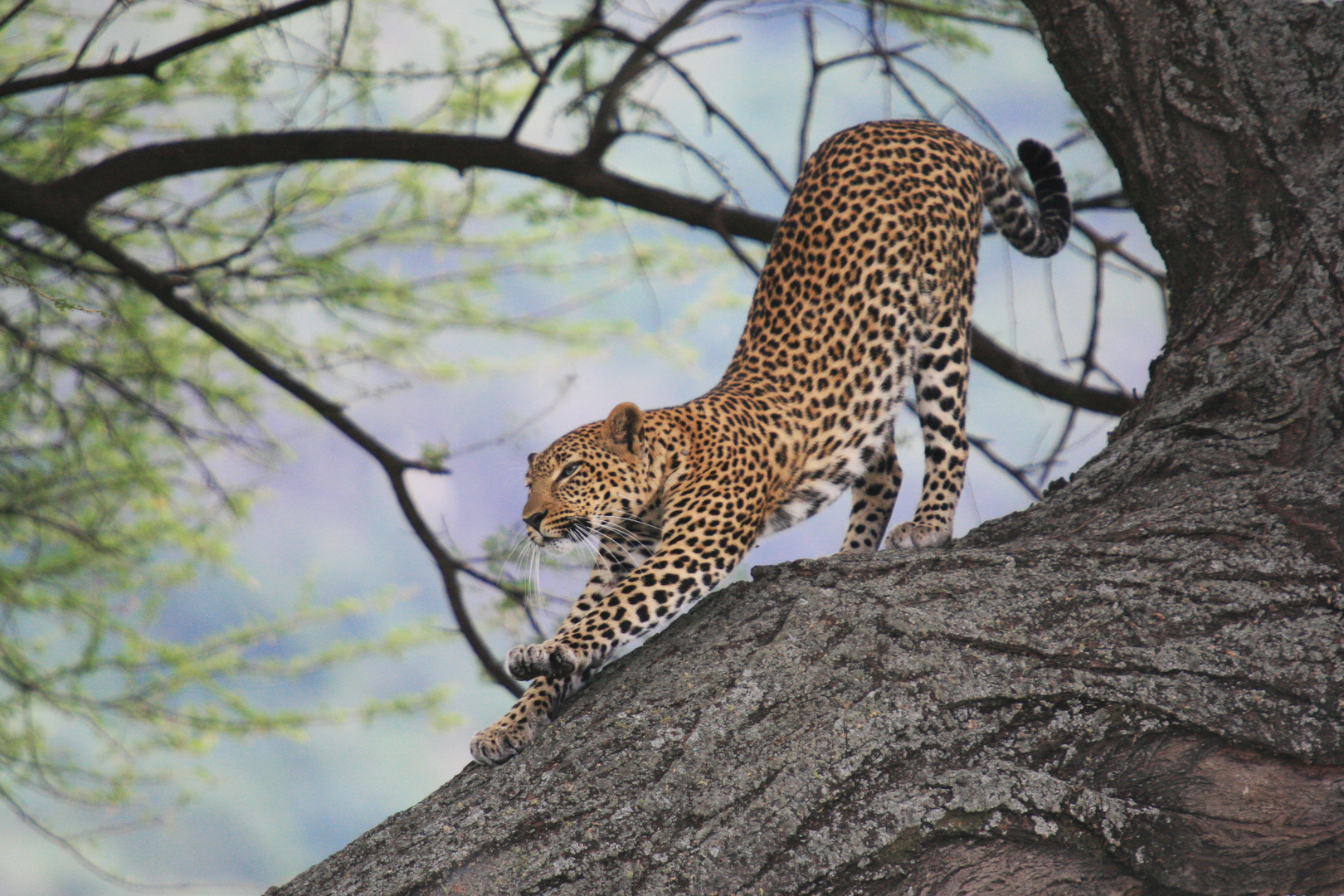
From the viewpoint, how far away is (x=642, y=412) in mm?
4969

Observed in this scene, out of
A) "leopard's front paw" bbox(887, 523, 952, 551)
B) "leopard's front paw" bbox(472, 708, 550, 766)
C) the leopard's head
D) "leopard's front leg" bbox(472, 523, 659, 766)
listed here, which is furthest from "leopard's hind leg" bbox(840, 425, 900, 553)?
"leopard's front paw" bbox(472, 708, 550, 766)

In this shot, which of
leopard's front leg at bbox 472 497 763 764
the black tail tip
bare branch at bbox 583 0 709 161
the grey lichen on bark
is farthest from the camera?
bare branch at bbox 583 0 709 161

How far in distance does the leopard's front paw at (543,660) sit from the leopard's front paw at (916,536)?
1646 mm

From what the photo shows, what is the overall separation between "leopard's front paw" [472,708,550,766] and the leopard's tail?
3.54 meters

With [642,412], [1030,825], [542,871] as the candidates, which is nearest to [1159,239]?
[642,412]

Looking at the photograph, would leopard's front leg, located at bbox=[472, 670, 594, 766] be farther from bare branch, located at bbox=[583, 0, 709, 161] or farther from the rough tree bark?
bare branch, located at bbox=[583, 0, 709, 161]

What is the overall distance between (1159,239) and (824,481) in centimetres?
163

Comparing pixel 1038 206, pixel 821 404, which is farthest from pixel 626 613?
pixel 1038 206

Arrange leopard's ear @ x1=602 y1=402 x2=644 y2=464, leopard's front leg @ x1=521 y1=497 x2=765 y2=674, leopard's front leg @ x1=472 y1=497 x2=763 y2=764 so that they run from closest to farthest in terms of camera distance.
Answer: leopard's front leg @ x1=472 y1=497 x2=763 y2=764
leopard's front leg @ x1=521 y1=497 x2=765 y2=674
leopard's ear @ x1=602 y1=402 x2=644 y2=464

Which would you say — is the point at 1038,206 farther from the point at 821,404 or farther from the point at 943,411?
the point at 821,404

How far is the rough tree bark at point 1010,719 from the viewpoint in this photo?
293 centimetres

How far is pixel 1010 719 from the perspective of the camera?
120 inches

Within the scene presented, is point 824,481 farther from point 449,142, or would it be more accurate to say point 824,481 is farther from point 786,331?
point 449,142

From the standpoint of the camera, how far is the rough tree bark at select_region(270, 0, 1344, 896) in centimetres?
293
